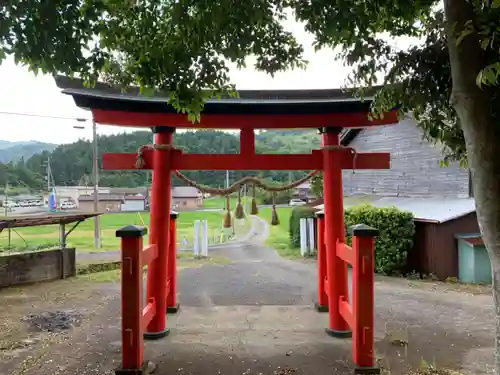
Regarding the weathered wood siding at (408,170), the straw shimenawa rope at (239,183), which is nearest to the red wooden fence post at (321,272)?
the straw shimenawa rope at (239,183)

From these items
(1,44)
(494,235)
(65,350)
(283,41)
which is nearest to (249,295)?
(65,350)

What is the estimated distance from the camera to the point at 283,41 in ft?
12.8

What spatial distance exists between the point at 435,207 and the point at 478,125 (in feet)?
28.0

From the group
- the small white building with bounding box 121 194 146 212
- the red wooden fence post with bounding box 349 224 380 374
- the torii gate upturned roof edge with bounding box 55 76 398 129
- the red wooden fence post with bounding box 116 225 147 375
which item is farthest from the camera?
the small white building with bounding box 121 194 146 212

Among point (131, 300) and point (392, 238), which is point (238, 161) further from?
point (392, 238)

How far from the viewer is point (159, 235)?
4699mm

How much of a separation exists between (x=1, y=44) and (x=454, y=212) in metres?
9.61

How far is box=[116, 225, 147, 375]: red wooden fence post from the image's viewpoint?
363cm

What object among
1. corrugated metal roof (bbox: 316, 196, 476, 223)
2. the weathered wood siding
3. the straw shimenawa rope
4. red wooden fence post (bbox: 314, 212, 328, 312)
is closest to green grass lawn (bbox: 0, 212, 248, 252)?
the weathered wood siding

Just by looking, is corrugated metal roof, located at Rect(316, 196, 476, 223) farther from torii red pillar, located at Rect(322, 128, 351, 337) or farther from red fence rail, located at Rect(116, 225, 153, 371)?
red fence rail, located at Rect(116, 225, 153, 371)

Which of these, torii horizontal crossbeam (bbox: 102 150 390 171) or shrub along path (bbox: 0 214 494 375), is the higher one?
torii horizontal crossbeam (bbox: 102 150 390 171)

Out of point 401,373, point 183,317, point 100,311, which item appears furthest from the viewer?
point 100,311

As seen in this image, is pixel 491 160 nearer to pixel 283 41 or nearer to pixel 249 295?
pixel 283 41

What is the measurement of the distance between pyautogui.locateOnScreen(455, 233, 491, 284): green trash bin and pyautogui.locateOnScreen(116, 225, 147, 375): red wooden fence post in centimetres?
800
